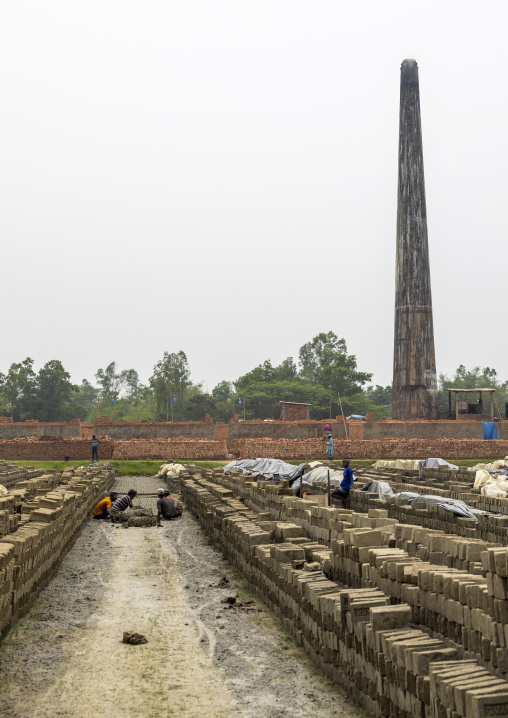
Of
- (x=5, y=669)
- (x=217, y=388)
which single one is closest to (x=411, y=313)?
(x=5, y=669)

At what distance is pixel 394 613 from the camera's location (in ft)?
19.8

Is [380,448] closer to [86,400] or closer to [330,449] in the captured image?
[330,449]

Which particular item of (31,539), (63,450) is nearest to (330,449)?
(63,450)

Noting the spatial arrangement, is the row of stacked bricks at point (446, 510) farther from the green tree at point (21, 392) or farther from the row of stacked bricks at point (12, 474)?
the green tree at point (21, 392)

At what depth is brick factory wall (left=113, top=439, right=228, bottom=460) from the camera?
113 feet

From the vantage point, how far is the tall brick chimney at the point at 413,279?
144 feet

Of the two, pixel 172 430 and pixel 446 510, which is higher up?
pixel 172 430

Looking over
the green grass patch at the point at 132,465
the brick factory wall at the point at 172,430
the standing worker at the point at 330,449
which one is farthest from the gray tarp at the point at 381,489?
the brick factory wall at the point at 172,430

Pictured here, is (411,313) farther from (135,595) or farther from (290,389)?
(135,595)

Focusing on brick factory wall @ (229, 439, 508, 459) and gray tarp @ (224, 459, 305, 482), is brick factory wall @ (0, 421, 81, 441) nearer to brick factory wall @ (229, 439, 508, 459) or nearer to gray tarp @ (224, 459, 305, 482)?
brick factory wall @ (229, 439, 508, 459)

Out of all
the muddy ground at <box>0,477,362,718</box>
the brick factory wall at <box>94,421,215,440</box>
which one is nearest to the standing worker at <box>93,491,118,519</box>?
the muddy ground at <box>0,477,362,718</box>

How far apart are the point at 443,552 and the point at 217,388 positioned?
9156 cm

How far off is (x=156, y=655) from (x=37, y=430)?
126 ft

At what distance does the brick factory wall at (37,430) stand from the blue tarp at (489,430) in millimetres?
22095
